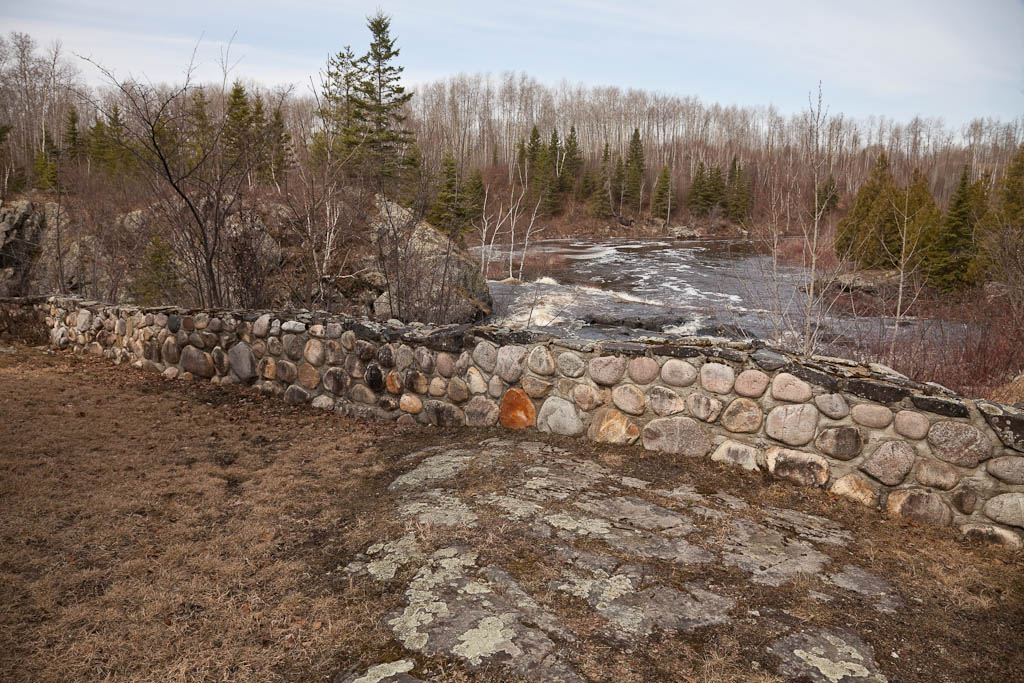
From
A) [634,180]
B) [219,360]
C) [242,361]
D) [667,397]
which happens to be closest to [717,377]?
[667,397]

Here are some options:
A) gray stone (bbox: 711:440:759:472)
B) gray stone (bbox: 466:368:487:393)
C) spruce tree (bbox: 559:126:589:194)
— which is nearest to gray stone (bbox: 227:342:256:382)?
Result: gray stone (bbox: 466:368:487:393)

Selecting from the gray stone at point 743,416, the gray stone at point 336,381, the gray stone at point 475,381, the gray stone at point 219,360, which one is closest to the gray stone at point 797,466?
the gray stone at point 743,416

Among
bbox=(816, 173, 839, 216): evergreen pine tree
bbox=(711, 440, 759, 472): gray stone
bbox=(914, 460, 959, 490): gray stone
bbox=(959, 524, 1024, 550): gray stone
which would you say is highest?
bbox=(816, 173, 839, 216): evergreen pine tree

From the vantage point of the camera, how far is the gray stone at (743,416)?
3.51 m

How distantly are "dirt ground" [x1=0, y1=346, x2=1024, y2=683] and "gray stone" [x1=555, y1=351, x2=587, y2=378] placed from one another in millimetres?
459

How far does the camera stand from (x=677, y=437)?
3750mm

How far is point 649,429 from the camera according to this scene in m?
3.84

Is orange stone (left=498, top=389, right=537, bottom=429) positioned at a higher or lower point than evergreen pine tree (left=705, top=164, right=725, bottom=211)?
lower

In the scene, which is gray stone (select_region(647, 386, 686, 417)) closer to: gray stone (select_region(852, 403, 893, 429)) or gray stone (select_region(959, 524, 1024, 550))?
gray stone (select_region(852, 403, 893, 429))

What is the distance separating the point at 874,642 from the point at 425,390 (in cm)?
322

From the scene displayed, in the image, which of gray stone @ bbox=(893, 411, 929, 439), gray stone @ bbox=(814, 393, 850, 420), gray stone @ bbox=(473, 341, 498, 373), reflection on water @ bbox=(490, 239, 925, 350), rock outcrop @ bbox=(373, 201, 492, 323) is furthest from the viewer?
reflection on water @ bbox=(490, 239, 925, 350)

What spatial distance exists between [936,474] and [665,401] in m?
1.42

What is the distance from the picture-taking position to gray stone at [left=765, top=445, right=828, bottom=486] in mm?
3312

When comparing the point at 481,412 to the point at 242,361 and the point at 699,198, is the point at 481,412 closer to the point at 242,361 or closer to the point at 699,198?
the point at 242,361
